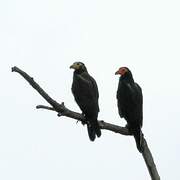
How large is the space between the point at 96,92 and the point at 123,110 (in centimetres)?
118

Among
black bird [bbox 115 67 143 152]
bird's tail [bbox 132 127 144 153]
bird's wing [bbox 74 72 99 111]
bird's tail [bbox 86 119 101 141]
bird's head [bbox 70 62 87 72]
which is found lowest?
bird's tail [bbox 132 127 144 153]

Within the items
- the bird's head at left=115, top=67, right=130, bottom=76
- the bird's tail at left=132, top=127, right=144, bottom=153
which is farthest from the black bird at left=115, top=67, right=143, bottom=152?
the bird's tail at left=132, top=127, right=144, bottom=153

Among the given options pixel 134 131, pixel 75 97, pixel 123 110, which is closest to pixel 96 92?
pixel 75 97

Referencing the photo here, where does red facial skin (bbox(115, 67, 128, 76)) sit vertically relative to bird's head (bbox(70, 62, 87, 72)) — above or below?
below

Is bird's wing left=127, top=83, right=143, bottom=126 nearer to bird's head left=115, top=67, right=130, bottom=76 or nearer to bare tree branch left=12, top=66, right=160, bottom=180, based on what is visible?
bird's head left=115, top=67, right=130, bottom=76

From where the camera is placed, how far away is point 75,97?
1133 cm

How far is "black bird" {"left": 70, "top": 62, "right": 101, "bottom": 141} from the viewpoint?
10656mm

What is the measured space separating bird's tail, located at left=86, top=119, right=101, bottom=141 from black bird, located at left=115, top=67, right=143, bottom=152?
583 mm

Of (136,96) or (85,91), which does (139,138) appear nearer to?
(136,96)

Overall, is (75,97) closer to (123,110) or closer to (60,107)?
(123,110)

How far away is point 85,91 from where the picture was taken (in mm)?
11219

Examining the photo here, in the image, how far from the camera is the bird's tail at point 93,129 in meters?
9.86

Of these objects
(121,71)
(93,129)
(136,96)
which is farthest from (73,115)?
(121,71)

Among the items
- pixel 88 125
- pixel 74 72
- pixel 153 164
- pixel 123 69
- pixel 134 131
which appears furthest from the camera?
pixel 74 72
